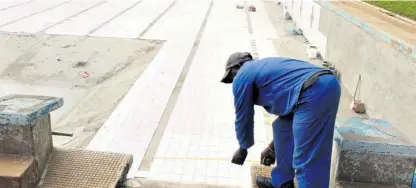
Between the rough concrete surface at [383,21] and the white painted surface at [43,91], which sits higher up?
the rough concrete surface at [383,21]

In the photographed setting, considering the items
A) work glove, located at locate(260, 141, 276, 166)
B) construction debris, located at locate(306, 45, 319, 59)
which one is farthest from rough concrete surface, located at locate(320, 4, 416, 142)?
work glove, located at locate(260, 141, 276, 166)

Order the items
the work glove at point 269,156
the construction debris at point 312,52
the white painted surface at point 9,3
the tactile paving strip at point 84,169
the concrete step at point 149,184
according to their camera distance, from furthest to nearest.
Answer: the white painted surface at point 9,3, the construction debris at point 312,52, the concrete step at point 149,184, the work glove at point 269,156, the tactile paving strip at point 84,169

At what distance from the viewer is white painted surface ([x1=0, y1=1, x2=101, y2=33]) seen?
39.8 feet

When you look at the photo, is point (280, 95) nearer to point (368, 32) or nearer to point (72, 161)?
point (72, 161)

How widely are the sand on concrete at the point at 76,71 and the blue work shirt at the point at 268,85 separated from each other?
9.96ft

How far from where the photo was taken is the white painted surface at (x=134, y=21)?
39.0ft

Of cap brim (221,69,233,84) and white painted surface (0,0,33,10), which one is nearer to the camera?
cap brim (221,69,233,84)

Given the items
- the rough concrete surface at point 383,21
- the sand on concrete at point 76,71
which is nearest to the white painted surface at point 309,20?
the rough concrete surface at point 383,21

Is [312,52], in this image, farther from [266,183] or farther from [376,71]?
[266,183]

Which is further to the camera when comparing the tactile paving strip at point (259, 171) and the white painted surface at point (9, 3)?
the white painted surface at point (9, 3)

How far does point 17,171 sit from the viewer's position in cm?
296

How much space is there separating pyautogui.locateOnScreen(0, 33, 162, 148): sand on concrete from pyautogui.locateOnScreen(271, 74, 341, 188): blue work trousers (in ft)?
10.8

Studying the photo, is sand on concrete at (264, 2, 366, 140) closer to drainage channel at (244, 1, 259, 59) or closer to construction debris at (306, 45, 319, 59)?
construction debris at (306, 45, 319, 59)

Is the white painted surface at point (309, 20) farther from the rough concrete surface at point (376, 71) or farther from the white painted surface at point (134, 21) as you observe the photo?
the white painted surface at point (134, 21)
